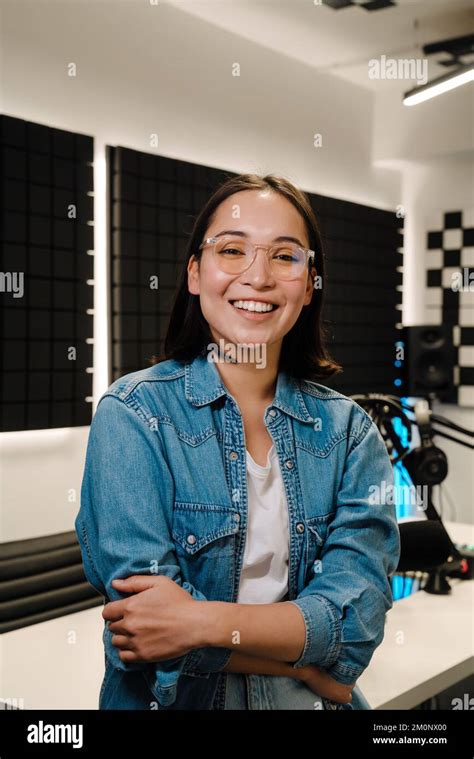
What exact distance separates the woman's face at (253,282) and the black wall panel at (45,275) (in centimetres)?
210

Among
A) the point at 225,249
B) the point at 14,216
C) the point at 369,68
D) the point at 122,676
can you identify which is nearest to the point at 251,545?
the point at 122,676

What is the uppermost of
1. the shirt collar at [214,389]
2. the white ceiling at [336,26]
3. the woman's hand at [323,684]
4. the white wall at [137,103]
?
the white ceiling at [336,26]

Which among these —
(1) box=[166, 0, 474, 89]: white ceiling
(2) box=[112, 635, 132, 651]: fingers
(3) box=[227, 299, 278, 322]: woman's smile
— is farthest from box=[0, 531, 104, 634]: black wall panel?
(1) box=[166, 0, 474, 89]: white ceiling

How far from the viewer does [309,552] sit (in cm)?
119

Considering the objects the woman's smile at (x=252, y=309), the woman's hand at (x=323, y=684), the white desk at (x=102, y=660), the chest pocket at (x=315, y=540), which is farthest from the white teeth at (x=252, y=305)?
the white desk at (x=102, y=660)

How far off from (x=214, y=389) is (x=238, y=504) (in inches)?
7.2

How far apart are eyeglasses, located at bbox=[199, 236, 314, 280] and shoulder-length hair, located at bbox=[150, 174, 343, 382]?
6cm

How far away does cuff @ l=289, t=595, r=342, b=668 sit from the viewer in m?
1.13

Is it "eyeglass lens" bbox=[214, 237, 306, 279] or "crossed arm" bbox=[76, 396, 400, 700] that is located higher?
"eyeglass lens" bbox=[214, 237, 306, 279]

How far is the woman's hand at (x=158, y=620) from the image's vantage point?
1048 millimetres

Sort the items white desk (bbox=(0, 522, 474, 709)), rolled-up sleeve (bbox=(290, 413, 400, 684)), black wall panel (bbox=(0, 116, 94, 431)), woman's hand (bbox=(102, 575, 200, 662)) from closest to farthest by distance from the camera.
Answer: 1. woman's hand (bbox=(102, 575, 200, 662))
2. rolled-up sleeve (bbox=(290, 413, 400, 684))
3. white desk (bbox=(0, 522, 474, 709))
4. black wall panel (bbox=(0, 116, 94, 431))

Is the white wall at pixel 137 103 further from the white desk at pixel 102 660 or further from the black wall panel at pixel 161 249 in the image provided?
the white desk at pixel 102 660

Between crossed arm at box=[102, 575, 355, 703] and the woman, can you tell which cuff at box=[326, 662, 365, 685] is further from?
crossed arm at box=[102, 575, 355, 703]
